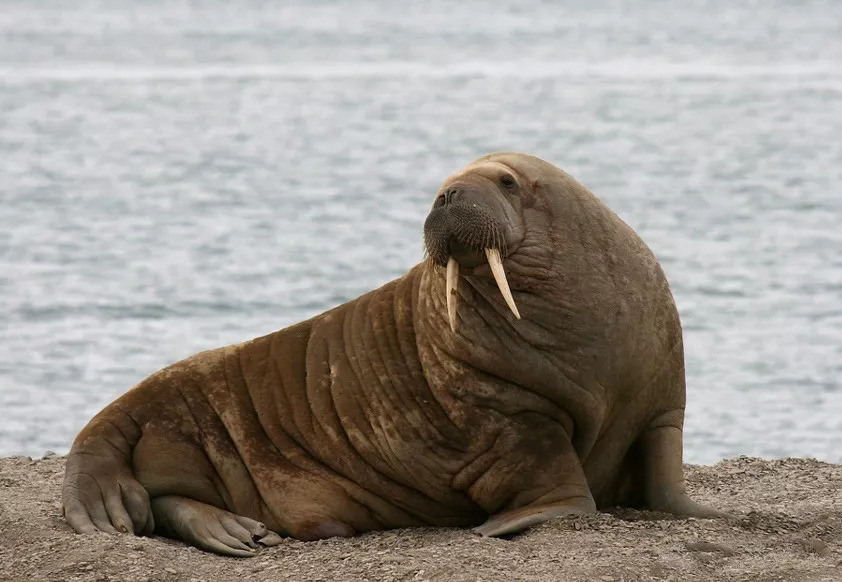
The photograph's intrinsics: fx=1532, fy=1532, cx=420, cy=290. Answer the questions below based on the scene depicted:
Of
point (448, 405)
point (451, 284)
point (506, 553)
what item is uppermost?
point (451, 284)

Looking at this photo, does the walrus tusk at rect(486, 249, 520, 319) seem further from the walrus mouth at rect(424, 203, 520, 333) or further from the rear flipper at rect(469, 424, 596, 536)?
the rear flipper at rect(469, 424, 596, 536)

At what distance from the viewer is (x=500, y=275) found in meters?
4.58

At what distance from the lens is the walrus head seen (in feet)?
15.2

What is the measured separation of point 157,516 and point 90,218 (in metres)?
10.5

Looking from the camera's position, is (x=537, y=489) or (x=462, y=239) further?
(x=537, y=489)

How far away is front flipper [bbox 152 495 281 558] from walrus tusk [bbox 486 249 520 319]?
1.18 meters

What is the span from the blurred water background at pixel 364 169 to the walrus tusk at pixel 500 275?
10.2 feet

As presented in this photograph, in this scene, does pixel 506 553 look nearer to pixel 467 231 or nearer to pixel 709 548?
pixel 709 548

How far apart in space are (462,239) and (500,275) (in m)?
0.17

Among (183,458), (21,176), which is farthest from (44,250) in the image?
(183,458)

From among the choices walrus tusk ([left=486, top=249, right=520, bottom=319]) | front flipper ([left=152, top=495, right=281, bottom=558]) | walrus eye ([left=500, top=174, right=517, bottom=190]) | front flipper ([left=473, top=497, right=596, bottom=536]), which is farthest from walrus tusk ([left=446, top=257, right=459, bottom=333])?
front flipper ([left=152, top=495, right=281, bottom=558])

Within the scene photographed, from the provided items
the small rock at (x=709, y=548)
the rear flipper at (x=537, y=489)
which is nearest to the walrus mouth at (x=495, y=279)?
the rear flipper at (x=537, y=489)

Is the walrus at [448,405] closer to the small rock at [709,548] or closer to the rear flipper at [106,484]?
the rear flipper at [106,484]

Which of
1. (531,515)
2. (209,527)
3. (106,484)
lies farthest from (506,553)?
(106,484)
